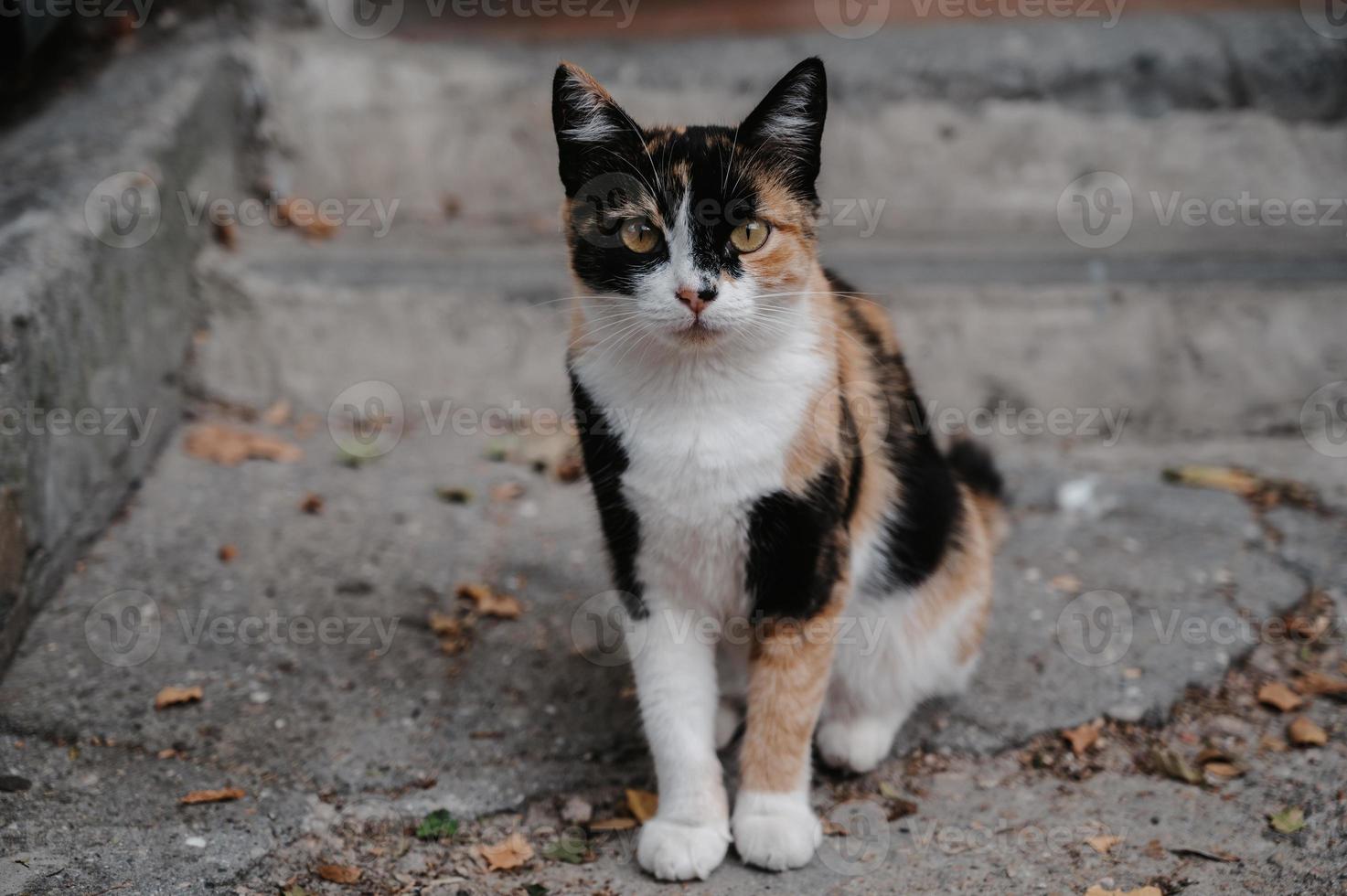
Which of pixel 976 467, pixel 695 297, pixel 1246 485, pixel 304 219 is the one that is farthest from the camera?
pixel 304 219

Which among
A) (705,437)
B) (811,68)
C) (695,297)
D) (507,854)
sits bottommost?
(507,854)

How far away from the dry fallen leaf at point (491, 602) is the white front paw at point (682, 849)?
101 centimetres

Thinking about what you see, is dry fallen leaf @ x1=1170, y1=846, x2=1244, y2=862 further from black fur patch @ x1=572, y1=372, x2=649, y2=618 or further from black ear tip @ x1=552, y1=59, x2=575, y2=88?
black ear tip @ x1=552, y1=59, x2=575, y2=88

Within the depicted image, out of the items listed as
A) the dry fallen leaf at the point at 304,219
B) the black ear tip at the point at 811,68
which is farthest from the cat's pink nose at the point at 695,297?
the dry fallen leaf at the point at 304,219

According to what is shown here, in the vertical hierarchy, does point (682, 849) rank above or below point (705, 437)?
below

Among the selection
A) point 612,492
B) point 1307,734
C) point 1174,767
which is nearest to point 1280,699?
point 1307,734

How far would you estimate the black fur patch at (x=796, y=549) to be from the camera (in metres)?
2.32

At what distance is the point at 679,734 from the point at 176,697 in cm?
130

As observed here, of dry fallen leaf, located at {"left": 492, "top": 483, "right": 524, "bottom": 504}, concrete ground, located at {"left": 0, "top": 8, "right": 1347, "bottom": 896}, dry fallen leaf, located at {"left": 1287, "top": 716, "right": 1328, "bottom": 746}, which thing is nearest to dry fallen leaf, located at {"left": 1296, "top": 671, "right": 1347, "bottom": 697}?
concrete ground, located at {"left": 0, "top": 8, "right": 1347, "bottom": 896}

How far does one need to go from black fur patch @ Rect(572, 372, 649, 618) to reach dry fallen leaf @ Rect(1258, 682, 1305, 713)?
1703mm

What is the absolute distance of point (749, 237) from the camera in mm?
2277

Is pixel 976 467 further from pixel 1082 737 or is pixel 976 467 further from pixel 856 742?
pixel 856 742

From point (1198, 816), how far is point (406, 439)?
9.30 feet

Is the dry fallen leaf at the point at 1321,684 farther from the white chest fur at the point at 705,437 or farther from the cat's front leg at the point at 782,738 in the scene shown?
the white chest fur at the point at 705,437
